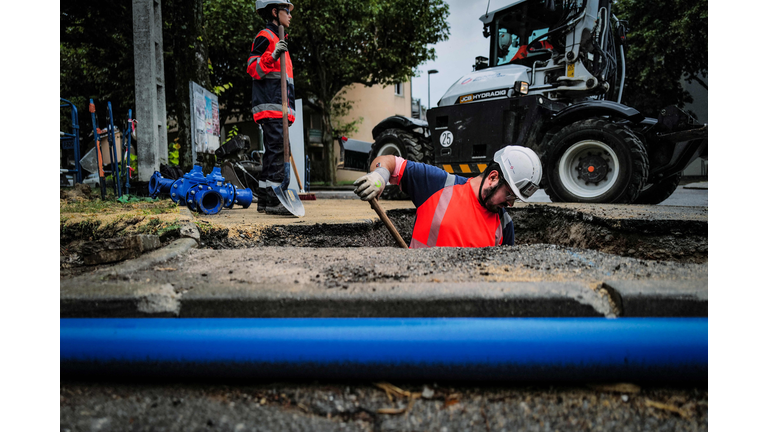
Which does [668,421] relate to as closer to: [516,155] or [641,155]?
[516,155]

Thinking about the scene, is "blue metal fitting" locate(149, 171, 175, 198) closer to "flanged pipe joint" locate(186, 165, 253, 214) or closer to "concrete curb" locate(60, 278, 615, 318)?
"flanged pipe joint" locate(186, 165, 253, 214)

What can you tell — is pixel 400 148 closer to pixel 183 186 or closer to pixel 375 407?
pixel 183 186

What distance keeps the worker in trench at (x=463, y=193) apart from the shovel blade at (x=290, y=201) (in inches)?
54.7

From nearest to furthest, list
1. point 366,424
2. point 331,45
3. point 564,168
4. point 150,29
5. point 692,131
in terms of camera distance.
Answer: point 366,424 → point 692,131 → point 564,168 → point 150,29 → point 331,45

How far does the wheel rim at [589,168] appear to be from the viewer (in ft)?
15.3

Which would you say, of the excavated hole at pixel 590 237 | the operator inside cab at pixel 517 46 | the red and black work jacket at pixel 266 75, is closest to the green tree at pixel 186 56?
the red and black work jacket at pixel 266 75

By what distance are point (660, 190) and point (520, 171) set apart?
394 centimetres

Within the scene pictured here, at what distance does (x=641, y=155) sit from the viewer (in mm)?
4344

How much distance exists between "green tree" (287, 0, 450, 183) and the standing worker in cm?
1066

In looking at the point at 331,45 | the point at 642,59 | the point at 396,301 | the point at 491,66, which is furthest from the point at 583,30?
the point at 331,45

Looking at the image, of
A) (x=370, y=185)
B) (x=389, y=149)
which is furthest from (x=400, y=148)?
(x=370, y=185)

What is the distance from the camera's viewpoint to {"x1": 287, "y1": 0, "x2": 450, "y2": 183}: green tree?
1448 cm

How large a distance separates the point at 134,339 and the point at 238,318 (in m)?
0.25

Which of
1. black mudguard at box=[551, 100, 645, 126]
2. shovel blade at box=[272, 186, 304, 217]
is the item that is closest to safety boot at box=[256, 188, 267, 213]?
shovel blade at box=[272, 186, 304, 217]
